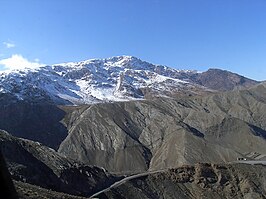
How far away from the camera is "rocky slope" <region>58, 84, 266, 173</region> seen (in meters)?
133

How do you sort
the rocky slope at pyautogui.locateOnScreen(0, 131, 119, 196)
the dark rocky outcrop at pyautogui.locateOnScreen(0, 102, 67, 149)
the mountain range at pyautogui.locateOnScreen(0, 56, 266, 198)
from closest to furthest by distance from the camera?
the rocky slope at pyautogui.locateOnScreen(0, 131, 119, 196), the mountain range at pyautogui.locateOnScreen(0, 56, 266, 198), the dark rocky outcrop at pyautogui.locateOnScreen(0, 102, 67, 149)

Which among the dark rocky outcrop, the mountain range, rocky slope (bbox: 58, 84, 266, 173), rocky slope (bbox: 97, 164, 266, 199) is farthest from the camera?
the dark rocky outcrop

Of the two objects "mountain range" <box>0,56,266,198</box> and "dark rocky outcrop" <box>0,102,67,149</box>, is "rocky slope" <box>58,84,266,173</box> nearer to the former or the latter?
"mountain range" <box>0,56,266,198</box>

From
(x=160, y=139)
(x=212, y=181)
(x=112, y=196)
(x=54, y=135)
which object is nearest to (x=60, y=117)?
(x=54, y=135)

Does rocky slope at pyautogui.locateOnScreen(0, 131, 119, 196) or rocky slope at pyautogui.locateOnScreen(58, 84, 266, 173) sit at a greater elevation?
rocky slope at pyautogui.locateOnScreen(58, 84, 266, 173)

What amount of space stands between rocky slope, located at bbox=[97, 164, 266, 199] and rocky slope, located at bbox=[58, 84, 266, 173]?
2861cm

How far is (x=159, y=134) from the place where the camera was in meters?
156

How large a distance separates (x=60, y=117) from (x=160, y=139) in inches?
1939

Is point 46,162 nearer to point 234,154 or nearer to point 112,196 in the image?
point 112,196

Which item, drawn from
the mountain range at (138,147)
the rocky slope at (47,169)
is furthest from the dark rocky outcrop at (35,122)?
the rocky slope at (47,169)

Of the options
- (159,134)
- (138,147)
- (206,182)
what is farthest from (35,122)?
(206,182)

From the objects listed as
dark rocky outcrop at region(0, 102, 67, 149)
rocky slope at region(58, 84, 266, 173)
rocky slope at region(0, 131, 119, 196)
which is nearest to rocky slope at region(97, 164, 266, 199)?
rocky slope at region(0, 131, 119, 196)

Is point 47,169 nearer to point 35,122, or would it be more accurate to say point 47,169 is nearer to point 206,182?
point 206,182

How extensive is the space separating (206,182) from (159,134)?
210 ft
